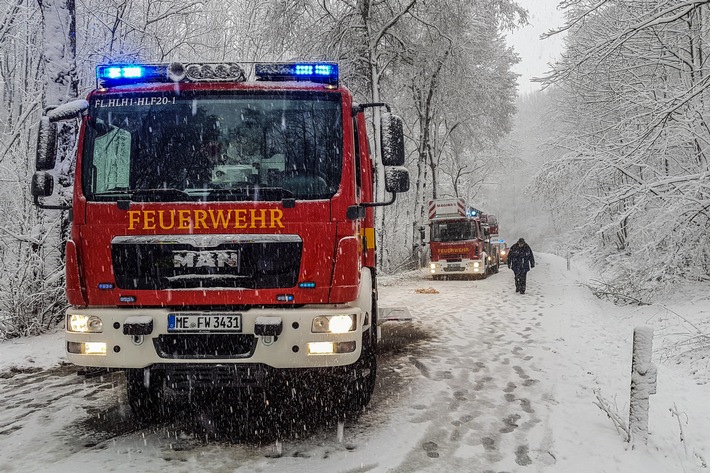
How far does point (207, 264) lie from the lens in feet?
14.0

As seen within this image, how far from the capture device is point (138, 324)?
4.12 metres

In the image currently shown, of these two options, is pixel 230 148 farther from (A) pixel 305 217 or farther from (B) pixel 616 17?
(B) pixel 616 17

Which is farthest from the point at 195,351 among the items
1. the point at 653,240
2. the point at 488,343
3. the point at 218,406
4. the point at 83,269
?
the point at 653,240

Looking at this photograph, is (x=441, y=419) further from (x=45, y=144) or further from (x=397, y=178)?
(x=45, y=144)

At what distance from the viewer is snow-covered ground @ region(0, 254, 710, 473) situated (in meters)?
4.13

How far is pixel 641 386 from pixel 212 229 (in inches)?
147

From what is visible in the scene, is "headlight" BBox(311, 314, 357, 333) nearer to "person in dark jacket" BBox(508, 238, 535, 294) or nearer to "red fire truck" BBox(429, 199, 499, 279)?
"person in dark jacket" BBox(508, 238, 535, 294)

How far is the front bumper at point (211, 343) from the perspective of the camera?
13.6 ft

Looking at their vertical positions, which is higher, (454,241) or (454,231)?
(454,231)

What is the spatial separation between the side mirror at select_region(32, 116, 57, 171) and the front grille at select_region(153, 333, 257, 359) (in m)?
1.84

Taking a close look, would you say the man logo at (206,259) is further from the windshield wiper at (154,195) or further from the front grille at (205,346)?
the front grille at (205,346)

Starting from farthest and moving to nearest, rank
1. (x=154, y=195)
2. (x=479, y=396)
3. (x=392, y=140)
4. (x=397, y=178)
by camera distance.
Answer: (x=479, y=396) < (x=397, y=178) < (x=392, y=140) < (x=154, y=195)

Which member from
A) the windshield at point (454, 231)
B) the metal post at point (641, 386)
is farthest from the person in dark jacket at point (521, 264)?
the metal post at point (641, 386)

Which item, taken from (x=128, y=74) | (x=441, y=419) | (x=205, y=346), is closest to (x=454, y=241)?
(x=441, y=419)
